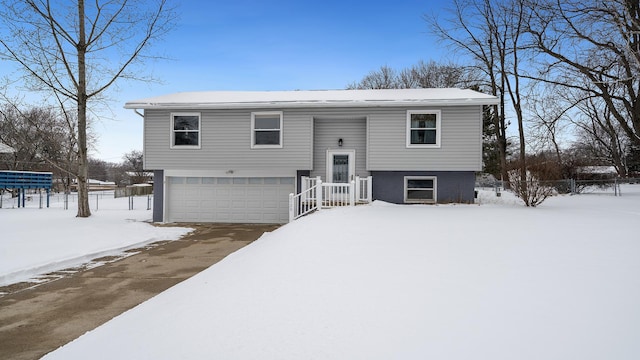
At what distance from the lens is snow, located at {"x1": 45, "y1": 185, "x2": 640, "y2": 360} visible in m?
2.78

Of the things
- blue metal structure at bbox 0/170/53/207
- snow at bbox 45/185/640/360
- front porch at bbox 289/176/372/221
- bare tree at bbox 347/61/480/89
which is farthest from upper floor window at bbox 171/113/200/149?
bare tree at bbox 347/61/480/89

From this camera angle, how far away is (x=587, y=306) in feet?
10.8

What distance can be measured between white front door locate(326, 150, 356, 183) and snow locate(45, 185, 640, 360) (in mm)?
8151

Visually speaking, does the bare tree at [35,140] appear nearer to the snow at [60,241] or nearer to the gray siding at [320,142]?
the gray siding at [320,142]

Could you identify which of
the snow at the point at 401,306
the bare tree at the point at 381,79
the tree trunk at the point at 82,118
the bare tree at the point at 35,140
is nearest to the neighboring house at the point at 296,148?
the tree trunk at the point at 82,118

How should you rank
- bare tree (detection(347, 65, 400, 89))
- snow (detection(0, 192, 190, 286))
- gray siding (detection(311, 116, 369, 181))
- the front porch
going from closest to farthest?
snow (detection(0, 192, 190, 286)), the front porch, gray siding (detection(311, 116, 369, 181)), bare tree (detection(347, 65, 400, 89))

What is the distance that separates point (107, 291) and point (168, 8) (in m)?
12.6

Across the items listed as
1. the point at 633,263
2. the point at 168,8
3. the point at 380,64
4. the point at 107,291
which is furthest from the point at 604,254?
the point at 380,64

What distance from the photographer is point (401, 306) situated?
3453 millimetres

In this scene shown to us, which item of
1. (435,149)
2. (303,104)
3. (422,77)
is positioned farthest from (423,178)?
(422,77)

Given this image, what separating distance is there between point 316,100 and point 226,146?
13.5ft

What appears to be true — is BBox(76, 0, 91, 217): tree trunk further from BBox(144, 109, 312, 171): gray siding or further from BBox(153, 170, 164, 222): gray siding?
BBox(153, 170, 164, 222): gray siding

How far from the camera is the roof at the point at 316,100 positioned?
12.9 m

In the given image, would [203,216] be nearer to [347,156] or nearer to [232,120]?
[232,120]
